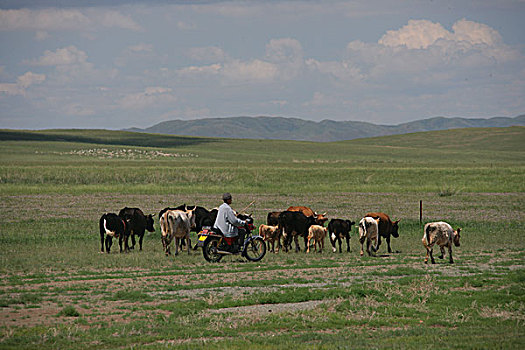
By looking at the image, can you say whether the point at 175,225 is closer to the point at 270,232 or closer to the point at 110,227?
the point at 110,227

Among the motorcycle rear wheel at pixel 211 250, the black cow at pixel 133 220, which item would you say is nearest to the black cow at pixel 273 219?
the black cow at pixel 133 220

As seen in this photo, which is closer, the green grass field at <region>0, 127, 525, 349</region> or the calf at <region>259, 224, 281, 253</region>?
the green grass field at <region>0, 127, 525, 349</region>

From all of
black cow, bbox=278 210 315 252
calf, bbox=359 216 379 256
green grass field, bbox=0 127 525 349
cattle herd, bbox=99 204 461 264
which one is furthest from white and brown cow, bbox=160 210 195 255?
calf, bbox=359 216 379 256

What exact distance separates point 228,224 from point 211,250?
44.9 inches

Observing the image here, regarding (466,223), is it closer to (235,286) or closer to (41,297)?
(235,286)

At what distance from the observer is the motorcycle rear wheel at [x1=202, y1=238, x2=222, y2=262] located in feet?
64.3

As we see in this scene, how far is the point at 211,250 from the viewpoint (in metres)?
19.9

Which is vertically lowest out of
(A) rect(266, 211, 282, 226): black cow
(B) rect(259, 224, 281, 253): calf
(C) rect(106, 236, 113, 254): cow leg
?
(C) rect(106, 236, 113, 254): cow leg

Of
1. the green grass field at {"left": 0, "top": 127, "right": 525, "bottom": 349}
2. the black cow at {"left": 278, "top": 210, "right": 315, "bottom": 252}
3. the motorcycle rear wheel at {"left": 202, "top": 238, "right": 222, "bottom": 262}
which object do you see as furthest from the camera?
the black cow at {"left": 278, "top": 210, "right": 315, "bottom": 252}

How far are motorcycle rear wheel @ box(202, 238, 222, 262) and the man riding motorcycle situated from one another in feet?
0.71

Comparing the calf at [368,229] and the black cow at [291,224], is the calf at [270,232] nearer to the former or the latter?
the black cow at [291,224]

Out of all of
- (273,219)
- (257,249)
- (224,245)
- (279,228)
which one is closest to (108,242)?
(224,245)

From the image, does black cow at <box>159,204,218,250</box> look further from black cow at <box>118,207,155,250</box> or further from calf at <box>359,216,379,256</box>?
calf at <box>359,216,379,256</box>

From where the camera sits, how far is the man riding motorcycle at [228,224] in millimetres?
19109
